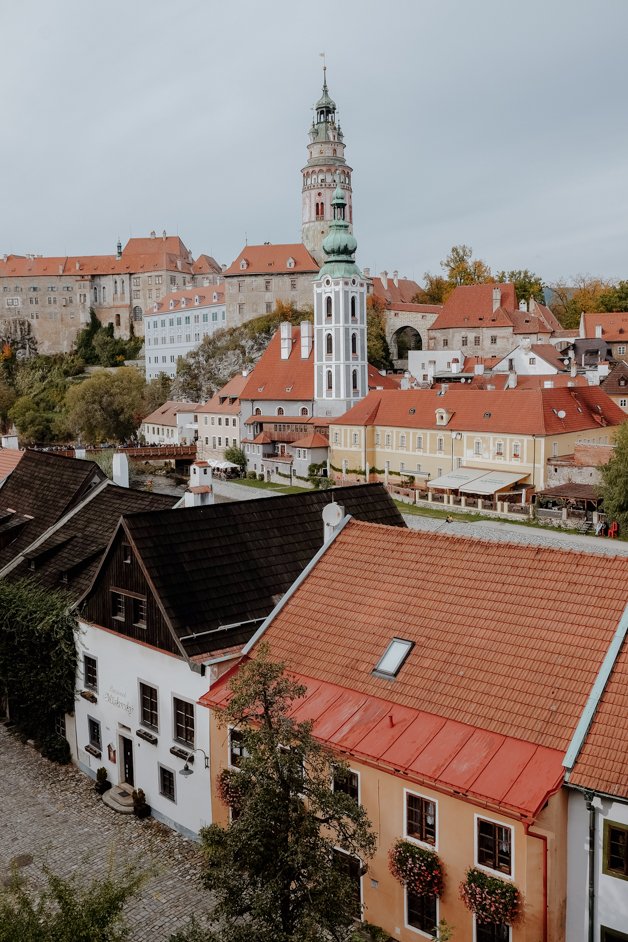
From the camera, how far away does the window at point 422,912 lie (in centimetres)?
1132

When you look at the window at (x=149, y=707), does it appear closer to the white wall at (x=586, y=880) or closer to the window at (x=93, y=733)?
the window at (x=93, y=733)

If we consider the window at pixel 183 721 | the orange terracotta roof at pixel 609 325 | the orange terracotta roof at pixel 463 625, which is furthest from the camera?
the orange terracotta roof at pixel 609 325

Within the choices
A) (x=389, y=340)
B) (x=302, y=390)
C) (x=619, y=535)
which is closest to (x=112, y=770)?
(x=619, y=535)

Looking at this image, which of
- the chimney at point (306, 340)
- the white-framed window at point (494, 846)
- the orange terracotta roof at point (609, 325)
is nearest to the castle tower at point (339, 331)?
the chimney at point (306, 340)

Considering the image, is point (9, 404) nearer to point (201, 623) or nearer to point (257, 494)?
point (257, 494)

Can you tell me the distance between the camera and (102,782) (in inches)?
688

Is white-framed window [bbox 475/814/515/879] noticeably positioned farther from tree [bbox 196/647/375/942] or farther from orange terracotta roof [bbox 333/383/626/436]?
orange terracotta roof [bbox 333/383/626/436]

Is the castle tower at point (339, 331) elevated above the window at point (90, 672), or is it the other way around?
the castle tower at point (339, 331)

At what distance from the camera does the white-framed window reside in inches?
407

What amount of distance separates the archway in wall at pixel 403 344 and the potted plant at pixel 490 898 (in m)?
84.9

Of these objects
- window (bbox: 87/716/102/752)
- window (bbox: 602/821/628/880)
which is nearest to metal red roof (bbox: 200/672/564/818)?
window (bbox: 602/821/628/880)

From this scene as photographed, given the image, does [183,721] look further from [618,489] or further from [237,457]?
[237,457]

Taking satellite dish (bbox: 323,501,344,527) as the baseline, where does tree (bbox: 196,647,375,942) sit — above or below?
below

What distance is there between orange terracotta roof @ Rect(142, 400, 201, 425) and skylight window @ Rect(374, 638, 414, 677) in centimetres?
6990
